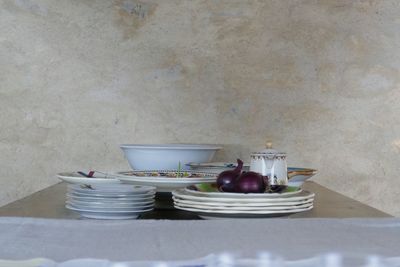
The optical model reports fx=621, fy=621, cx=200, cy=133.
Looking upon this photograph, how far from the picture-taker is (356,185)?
3.05 m

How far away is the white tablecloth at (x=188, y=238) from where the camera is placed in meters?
0.97

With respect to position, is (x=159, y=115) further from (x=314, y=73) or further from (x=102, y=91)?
(x=314, y=73)

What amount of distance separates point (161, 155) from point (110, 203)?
2.29 feet

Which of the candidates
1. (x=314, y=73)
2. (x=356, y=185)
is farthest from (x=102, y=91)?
(x=356, y=185)

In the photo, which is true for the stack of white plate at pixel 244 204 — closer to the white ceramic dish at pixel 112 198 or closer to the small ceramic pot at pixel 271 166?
the white ceramic dish at pixel 112 198

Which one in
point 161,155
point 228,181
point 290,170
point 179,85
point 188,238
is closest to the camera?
point 188,238

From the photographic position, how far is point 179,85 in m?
3.00

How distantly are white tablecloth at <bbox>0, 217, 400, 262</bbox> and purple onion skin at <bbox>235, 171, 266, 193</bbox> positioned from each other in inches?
5.1

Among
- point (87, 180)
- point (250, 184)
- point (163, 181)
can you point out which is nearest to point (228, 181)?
point (250, 184)

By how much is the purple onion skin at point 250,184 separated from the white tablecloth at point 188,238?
13 centimetres

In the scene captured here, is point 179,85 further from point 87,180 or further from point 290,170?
point 87,180

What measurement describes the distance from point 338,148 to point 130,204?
6.15 ft

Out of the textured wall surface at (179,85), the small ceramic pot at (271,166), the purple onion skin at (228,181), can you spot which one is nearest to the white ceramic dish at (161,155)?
the small ceramic pot at (271,166)

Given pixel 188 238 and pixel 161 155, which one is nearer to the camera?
pixel 188 238
